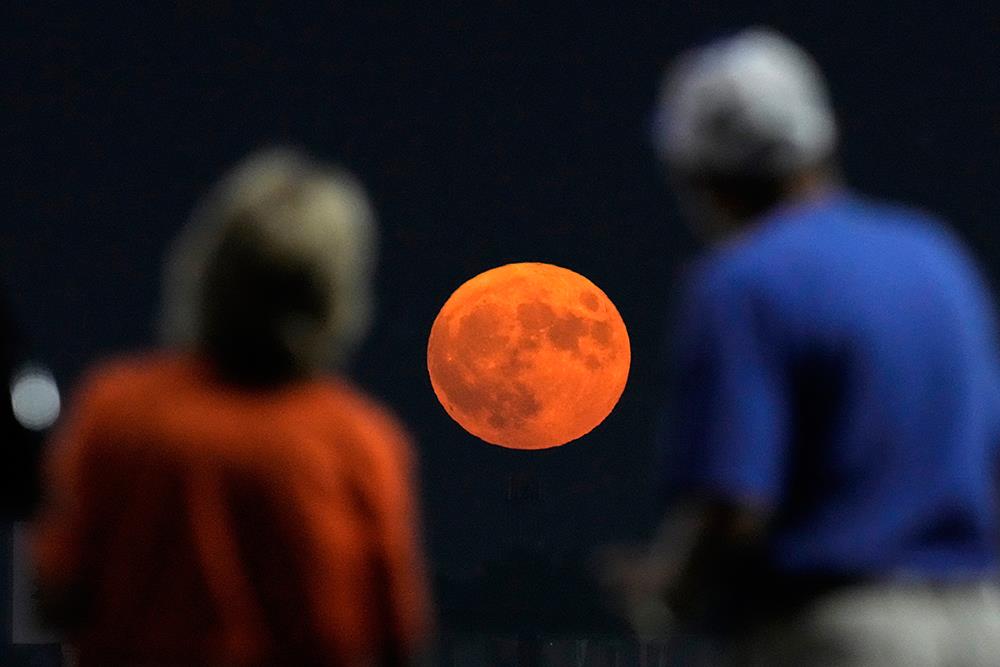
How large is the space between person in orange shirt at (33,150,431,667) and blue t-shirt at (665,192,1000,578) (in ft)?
1.85

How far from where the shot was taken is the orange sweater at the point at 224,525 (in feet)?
10.0

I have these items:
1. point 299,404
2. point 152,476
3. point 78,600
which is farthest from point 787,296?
point 78,600

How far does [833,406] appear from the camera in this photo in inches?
113

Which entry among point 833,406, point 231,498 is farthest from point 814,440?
point 231,498

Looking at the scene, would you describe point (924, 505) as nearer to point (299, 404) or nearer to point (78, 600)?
point (299, 404)

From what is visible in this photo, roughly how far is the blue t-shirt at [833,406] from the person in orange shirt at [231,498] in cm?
56

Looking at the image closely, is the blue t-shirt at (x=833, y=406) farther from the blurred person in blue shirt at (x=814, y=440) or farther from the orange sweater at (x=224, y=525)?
the orange sweater at (x=224, y=525)

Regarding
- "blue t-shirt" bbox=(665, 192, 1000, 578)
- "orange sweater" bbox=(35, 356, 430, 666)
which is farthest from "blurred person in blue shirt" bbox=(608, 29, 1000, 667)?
"orange sweater" bbox=(35, 356, 430, 666)

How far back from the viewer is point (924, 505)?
2.87m

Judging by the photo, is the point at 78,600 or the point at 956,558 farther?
the point at 78,600

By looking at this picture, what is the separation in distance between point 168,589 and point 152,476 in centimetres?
18

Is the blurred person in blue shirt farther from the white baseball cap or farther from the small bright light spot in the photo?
the small bright light spot

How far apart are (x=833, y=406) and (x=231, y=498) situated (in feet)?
3.17

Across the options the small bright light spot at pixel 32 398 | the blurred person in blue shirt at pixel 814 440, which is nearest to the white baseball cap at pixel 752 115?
the blurred person in blue shirt at pixel 814 440
